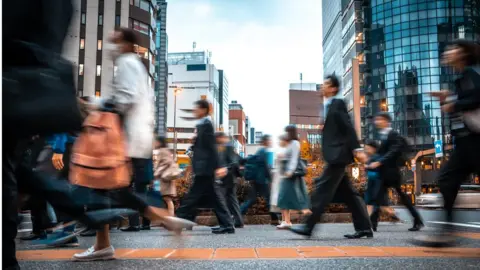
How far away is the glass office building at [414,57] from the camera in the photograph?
77438 mm

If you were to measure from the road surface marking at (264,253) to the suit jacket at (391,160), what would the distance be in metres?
3.12

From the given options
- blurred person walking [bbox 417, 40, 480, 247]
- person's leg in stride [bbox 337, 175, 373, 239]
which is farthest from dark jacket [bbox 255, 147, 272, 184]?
blurred person walking [bbox 417, 40, 480, 247]

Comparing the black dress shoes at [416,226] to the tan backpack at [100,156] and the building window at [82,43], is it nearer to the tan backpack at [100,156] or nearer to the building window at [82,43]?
the tan backpack at [100,156]

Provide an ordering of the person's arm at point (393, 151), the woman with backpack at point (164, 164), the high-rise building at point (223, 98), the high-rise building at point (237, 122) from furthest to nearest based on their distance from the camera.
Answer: the high-rise building at point (237, 122) < the high-rise building at point (223, 98) < the woman with backpack at point (164, 164) < the person's arm at point (393, 151)

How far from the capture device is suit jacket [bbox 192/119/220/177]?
7062 millimetres

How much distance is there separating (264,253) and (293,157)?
173 inches

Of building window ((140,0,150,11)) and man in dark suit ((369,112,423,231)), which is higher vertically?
building window ((140,0,150,11))

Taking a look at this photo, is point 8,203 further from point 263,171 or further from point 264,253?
point 263,171

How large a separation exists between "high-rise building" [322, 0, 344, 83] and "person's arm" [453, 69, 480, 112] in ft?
306

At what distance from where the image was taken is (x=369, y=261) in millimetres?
3990

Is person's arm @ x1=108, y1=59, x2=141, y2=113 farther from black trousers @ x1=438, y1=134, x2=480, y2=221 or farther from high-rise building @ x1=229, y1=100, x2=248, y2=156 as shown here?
high-rise building @ x1=229, y1=100, x2=248, y2=156

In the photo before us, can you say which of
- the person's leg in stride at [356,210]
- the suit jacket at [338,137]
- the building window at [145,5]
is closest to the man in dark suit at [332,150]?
the suit jacket at [338,137]

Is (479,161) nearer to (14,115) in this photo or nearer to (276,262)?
(276,262)

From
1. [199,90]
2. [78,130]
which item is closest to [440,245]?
[78,130]
